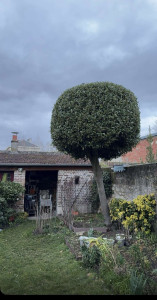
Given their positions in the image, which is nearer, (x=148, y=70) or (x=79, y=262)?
(x=79, y=262)

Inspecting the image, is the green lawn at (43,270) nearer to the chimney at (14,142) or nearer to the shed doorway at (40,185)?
the shed doorway at (40,185)

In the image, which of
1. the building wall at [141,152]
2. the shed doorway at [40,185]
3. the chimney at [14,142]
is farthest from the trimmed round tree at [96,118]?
the building wall at [141,152]

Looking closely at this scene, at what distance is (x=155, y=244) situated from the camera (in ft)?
15.3

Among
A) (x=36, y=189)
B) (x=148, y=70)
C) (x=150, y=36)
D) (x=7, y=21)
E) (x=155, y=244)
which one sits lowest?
(x=155, y=244)

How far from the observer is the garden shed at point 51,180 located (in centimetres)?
966

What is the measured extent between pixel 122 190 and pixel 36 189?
5740 millimetres

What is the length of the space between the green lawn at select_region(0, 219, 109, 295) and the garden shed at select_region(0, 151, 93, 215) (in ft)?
11.2

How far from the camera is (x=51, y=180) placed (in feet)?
39.2

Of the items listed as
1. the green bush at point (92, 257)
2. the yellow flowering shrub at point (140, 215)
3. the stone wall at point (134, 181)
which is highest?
the stone wall at point (134, 181)

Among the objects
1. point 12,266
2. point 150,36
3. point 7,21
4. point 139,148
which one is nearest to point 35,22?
point 7,21

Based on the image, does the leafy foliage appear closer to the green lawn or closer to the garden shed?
the green lawn

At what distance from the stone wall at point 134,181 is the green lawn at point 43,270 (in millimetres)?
2886

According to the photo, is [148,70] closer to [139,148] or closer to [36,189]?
[139,148]
